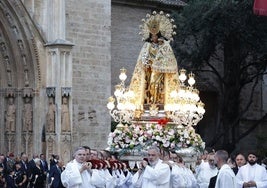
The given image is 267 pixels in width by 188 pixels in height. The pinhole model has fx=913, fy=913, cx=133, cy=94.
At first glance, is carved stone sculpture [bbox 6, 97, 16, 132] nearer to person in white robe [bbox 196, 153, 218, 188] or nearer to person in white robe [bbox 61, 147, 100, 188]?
person in white robe [bbox 196, 153, 218, 188]

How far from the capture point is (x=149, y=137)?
72.1 feet

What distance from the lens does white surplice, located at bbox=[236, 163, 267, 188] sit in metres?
17.5

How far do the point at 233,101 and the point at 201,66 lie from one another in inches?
111

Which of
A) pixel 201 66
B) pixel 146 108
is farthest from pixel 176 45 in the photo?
pixel 146 108

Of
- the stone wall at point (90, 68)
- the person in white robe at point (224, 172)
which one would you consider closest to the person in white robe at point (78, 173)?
the person in white robe at point (224, 172)

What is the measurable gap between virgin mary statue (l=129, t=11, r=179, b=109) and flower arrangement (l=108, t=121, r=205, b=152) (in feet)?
2.32

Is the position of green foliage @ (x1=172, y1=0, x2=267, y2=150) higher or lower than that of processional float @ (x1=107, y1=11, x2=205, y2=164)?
higher

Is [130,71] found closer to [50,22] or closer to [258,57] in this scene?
[258,57]

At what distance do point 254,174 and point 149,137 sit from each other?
16.1ft

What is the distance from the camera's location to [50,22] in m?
31.1

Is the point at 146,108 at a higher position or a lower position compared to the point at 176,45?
lower

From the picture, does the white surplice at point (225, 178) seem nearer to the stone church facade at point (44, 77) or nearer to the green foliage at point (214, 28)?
the stone church facade at point (44, 77)

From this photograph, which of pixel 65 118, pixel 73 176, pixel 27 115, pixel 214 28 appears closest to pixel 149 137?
pixel 73 176

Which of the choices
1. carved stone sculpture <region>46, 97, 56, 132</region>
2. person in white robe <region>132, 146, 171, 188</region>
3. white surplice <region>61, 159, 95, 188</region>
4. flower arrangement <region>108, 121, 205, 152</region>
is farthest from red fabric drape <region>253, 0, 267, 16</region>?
carved stone sculpture <region>46, 97, 56, 132</region>
